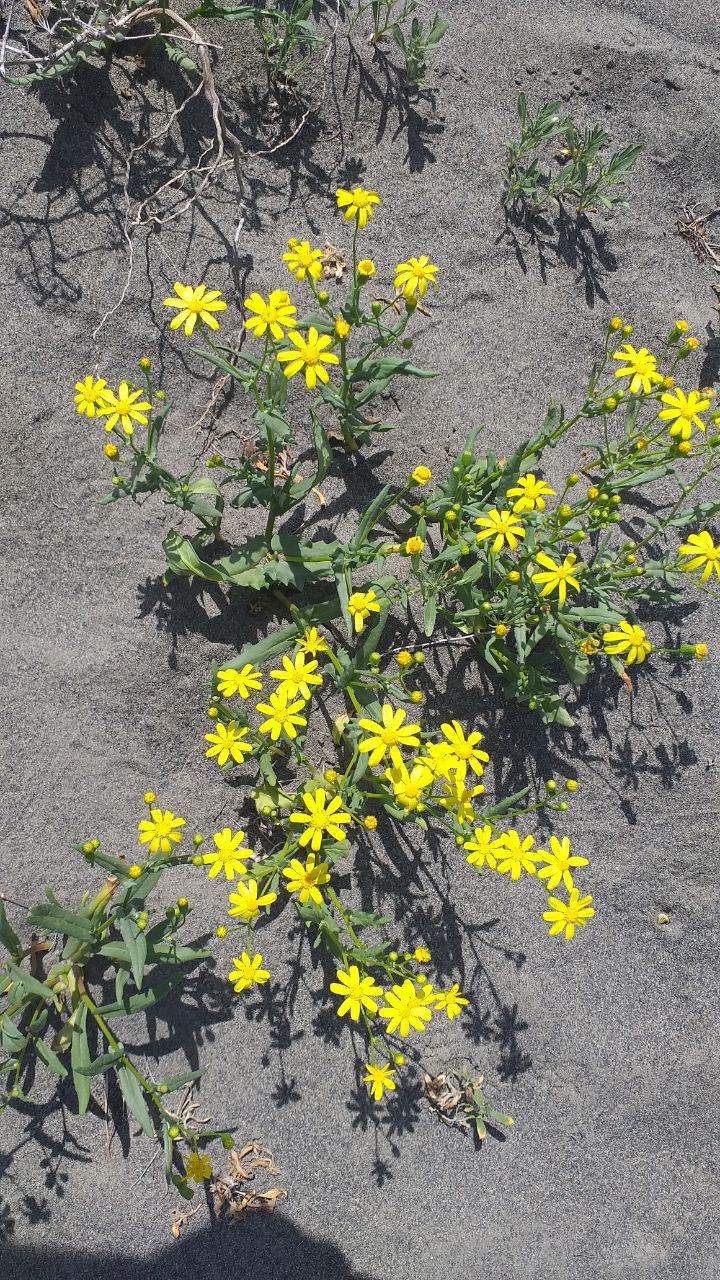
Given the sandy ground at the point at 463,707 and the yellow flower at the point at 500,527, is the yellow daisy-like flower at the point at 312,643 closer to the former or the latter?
the sandy ground at the point at 463,707

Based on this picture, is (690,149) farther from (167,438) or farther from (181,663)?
(181,663)

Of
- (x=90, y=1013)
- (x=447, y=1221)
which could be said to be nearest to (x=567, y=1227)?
(x=447, y=1221)

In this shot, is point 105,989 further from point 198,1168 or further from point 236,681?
point 236,681

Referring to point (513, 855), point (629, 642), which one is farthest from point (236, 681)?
point (629, 642)

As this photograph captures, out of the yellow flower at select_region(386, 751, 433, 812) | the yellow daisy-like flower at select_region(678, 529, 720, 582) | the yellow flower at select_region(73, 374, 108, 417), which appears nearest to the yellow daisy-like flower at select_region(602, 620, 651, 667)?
the yellow daisy-like flower at select_region(678, 529, 720, 582)

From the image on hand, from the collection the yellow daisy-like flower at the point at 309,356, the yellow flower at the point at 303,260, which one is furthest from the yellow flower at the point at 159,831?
the yellow flower at the point at 303,260

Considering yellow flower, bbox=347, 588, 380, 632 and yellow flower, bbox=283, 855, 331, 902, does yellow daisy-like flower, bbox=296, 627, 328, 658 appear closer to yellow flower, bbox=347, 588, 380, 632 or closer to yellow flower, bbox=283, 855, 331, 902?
yellow flower, bbox=347, 588, 380, 632
